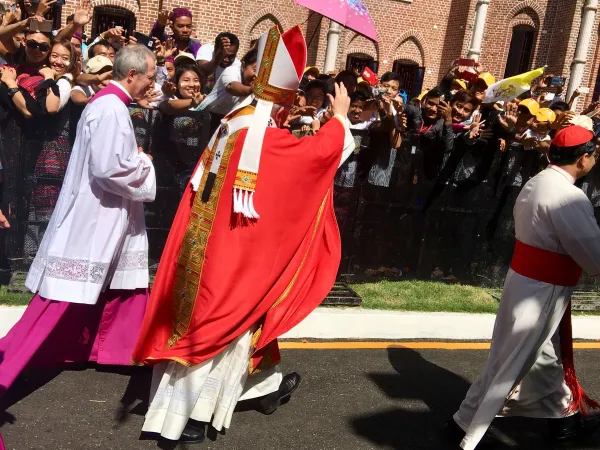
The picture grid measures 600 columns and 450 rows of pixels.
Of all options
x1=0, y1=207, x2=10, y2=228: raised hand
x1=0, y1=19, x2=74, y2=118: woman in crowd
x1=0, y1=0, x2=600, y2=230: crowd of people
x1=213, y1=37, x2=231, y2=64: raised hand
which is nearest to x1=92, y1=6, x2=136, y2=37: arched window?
x1=0, y1=0, x2=600, y2=230: crowd of people

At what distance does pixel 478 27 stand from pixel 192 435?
809 inches

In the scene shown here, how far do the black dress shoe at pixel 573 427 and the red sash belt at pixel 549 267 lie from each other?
Answer: 909 millimetres

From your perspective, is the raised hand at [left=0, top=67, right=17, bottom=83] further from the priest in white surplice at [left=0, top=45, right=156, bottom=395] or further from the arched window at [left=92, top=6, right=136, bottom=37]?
the arched window at [left=92, top=6, right=136, bottom=37]

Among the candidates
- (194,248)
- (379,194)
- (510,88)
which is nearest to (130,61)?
(194,248)

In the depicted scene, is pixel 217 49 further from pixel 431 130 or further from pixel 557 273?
pixel 557 273

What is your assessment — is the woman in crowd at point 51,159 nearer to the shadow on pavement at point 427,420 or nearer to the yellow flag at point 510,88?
the shadow on pavement at point 427,420

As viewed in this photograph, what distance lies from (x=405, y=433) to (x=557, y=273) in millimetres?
1283

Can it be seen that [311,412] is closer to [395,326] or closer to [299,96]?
[395,326]

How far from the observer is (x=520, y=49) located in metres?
22.9

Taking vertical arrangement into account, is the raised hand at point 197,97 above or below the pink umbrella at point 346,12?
below

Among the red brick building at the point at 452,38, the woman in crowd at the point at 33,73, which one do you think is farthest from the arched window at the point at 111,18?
the woman in crowd at the point at 33,73

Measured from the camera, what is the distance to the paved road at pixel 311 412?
357 centimetres

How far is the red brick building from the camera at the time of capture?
70.4ft

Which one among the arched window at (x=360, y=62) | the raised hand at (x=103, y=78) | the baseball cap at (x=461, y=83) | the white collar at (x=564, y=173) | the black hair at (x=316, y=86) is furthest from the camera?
the arched window at (x=360, y=62)
